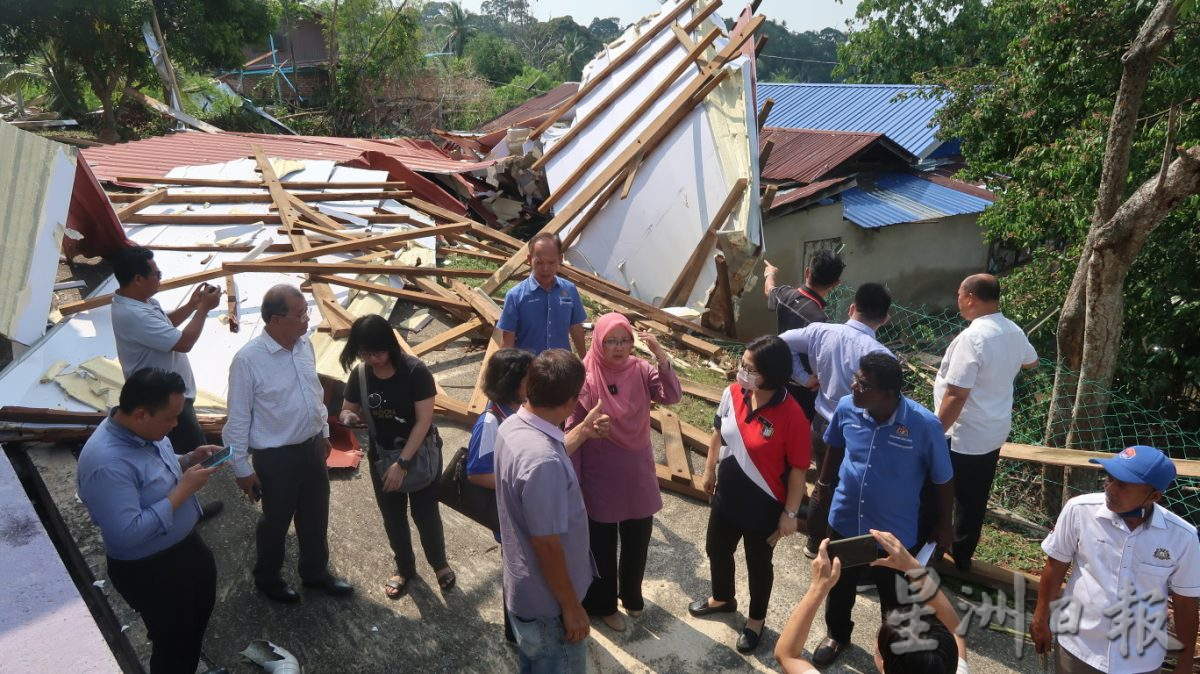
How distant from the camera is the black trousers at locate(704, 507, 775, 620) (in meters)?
3.52

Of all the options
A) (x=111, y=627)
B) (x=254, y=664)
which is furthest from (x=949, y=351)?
(x=111, y=627)

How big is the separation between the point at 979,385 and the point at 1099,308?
5.25ft

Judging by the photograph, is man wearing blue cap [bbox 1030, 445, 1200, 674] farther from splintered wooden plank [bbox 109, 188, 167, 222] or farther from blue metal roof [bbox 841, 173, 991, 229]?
blue metal roof [bbox 841, 173, 991, 229]

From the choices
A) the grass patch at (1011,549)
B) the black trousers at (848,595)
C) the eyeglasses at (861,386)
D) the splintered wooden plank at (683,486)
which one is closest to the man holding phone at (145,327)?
the splintered wooden plank at (683,486)

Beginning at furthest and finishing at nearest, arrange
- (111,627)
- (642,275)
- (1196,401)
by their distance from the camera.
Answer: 1. (642,275)
2. (1196,401)
3. (111,627)

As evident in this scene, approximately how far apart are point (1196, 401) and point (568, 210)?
641 cm

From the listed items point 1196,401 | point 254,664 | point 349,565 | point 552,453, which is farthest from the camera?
point 1196,401

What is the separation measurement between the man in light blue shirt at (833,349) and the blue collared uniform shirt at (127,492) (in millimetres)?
2825

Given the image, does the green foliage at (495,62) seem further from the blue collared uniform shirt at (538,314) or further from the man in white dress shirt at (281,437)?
the man in white dress shirt at (281,437)

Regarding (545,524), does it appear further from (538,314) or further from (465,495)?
(538,314)

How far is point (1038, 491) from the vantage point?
19.2 feet

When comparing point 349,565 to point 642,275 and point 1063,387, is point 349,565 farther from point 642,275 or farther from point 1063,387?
point 642,275

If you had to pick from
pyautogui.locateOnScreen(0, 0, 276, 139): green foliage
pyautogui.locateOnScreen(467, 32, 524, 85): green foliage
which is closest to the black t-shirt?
pyautogui.locateOnScreen(0, 0, 276, 139): green foliage

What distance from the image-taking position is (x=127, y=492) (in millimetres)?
2680
